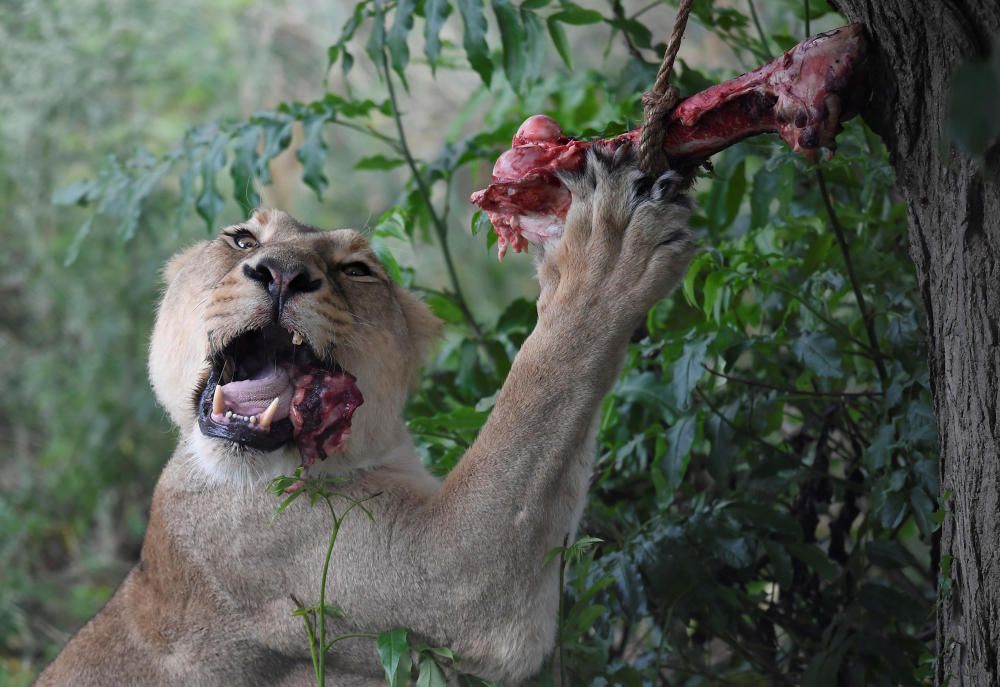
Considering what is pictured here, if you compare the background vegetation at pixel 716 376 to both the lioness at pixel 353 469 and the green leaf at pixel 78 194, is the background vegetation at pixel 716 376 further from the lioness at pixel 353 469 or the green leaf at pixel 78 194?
the lioness at pixel 353 469

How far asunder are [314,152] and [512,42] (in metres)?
0.93

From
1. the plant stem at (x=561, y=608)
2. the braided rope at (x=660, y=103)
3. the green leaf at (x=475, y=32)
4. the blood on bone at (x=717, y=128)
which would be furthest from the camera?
→ the green leaf at (x=475, y=32)

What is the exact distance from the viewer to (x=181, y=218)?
4.52 m

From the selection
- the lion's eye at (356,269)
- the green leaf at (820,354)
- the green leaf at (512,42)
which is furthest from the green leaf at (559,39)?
the green leaf at (820,354)

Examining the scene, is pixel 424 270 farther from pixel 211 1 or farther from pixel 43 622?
pixel 43 622

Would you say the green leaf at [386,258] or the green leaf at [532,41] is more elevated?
the green leaf at [532,41]

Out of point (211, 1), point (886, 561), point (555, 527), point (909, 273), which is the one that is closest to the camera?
point (555, 527)

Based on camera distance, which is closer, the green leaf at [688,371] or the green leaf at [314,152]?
the green leaf at [688,371]

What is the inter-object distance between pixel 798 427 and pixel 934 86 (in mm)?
2537

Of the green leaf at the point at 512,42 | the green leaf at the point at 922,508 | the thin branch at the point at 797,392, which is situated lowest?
the green leaf at the point at 922,508

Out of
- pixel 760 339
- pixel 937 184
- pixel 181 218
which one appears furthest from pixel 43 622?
pixel 937 184

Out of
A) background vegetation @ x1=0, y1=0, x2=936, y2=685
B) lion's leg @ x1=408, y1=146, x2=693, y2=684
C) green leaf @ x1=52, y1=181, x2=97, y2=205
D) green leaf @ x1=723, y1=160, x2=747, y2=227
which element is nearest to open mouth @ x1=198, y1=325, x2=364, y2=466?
lion's leg @ x1=408, y1=146, x2=693, y2=684

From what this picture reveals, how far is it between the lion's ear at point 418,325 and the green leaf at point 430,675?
1152 millimetres

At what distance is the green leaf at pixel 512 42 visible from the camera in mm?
3779
